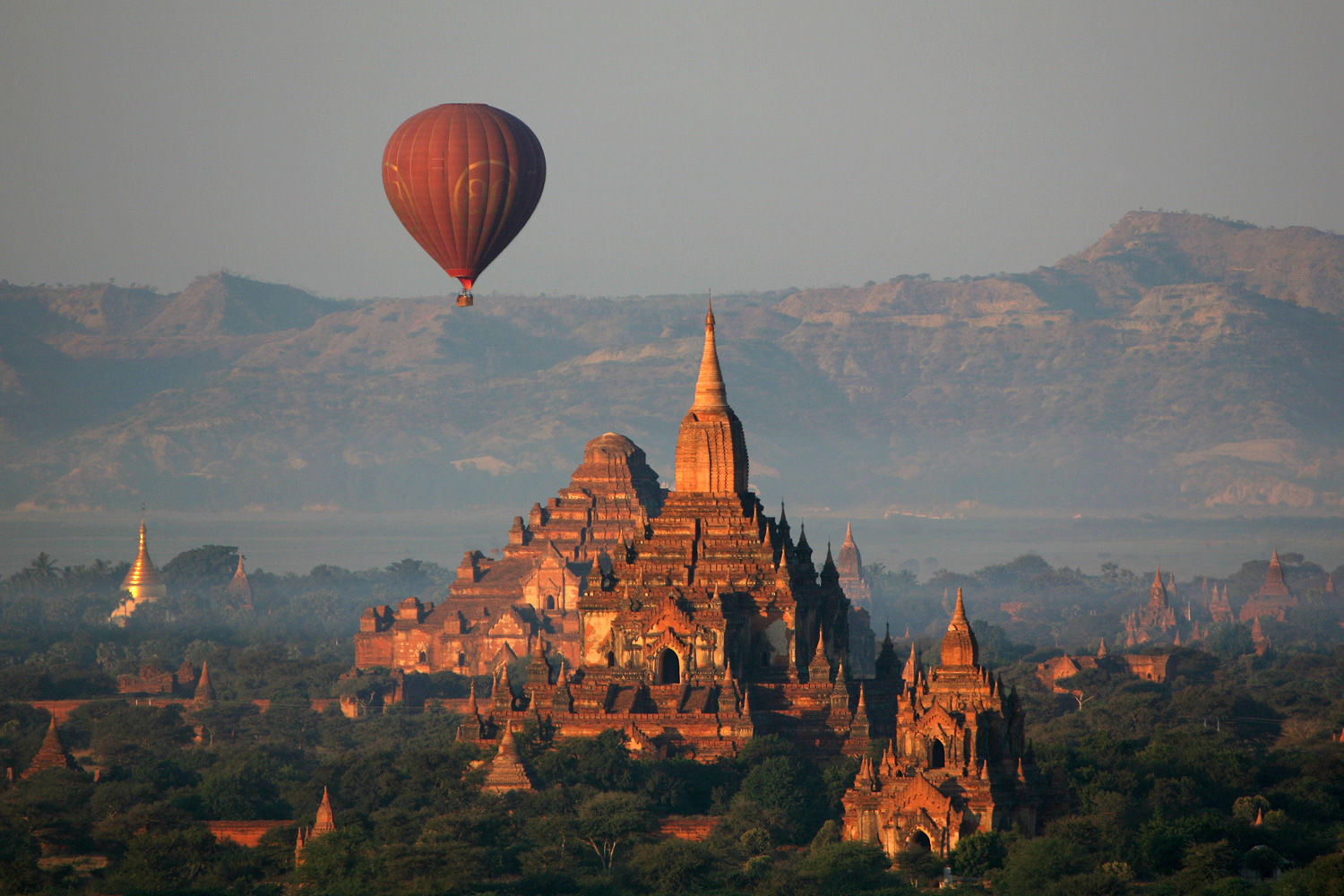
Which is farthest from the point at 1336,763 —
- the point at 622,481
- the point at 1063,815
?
the point at 622,481

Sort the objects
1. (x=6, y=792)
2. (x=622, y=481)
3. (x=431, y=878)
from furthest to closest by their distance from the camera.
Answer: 1. (x=622, y=481)
2. (x=6, y=792)
3. (x=431, y=878)

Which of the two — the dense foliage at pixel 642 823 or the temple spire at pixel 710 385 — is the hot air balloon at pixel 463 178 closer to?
the temple spire at pixel 710 385

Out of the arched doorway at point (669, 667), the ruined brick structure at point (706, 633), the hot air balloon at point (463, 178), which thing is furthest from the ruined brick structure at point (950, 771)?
the hot air balloon at point (463, 178)

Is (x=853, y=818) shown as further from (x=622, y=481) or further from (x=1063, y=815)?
(x=622, y=481)

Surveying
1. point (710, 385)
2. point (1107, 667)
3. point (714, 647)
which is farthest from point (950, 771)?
point (1107, 667)

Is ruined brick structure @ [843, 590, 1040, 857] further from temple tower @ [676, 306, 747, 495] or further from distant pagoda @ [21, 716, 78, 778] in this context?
distant pagoda @ [21, 716, 78, 778]

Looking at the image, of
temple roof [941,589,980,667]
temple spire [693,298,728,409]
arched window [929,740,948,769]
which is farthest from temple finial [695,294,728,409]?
arched window [929,740,948,769]

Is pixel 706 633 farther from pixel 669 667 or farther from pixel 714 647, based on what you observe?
pixel 669 667
